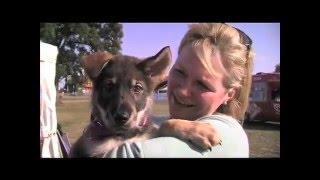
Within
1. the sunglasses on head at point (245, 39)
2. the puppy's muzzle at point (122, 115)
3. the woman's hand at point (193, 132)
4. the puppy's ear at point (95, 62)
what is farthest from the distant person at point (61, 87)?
the sunglasses on head at point (245, 39)

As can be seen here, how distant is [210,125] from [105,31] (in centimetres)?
136

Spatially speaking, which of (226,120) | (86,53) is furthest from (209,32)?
(86,53)

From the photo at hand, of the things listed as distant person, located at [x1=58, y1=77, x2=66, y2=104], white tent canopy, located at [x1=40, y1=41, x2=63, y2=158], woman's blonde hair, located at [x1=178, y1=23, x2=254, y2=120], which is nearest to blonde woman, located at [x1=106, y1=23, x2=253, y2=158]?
woman's blonde hair, located at [x1=178, y1=23, x2=254, y2=120]

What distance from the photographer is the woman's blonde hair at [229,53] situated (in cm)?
467

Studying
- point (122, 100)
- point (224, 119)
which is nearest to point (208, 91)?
point (224, 119)

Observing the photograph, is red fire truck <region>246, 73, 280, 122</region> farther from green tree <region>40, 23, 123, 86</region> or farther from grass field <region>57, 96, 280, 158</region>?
green tree <region>40, 23, 123, 86</region>

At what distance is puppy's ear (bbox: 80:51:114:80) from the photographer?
4.71 metres

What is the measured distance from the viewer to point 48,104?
189 inches

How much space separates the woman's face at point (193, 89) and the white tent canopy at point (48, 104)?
113cm

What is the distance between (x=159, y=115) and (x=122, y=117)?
344 millimetres

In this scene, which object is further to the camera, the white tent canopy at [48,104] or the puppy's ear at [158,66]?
the white tent canopy at [48,104]

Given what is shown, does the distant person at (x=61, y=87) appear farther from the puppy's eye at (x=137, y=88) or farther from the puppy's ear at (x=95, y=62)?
the puppy's eye at (x=137, y=88)

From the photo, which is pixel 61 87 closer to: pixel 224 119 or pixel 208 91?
pixel 208 91

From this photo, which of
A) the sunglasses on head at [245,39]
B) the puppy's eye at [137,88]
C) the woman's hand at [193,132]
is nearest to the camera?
the woman's hand at [193,132]
